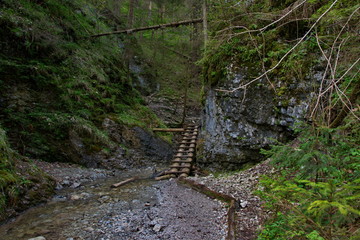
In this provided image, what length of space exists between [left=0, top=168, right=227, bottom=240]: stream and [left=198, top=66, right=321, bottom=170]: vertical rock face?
2031 millimetres

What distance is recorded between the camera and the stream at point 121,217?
3564 mm

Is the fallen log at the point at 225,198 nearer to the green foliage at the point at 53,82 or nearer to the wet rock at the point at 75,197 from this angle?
the wet rock at the point at 75,197

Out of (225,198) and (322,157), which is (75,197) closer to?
(225,198)

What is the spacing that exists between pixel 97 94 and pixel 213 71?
5.64m

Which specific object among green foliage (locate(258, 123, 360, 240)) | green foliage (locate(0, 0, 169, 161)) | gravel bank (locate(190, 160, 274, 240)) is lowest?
gravel bank (locate(190, 160, 274, 240))

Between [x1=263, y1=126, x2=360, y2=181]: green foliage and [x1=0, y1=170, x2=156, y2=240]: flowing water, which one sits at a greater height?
[x1=263, y1=126, x2=360, y2=181]: green foliage

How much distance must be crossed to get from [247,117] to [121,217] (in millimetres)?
4628

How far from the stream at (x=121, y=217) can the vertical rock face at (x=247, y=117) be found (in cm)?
203

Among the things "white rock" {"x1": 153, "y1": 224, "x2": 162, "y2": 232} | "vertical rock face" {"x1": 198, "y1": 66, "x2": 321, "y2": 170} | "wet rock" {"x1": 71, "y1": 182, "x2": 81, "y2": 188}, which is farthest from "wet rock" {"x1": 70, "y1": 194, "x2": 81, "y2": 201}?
"vertical rock face" {"x1": 198, "y1": 66, "x2": 321, "y2": 170}

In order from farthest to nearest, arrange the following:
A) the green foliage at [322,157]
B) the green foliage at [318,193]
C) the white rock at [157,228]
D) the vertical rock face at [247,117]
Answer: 1. the vertical rock face at [247,117]
2. the white rock at [157,228]
3. the green foliage at [322,157]
4. the green foliage at [318,193]

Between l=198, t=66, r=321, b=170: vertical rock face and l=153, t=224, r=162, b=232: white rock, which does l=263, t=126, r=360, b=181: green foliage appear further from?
l=198, t=66, r=321, b=170: vertical rock face

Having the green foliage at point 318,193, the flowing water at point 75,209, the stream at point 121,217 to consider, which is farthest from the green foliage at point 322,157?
the flowing water at point 75,209

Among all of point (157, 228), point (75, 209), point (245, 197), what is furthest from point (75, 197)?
point (245, 197)

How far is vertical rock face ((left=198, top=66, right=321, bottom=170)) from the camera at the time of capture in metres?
5.97
